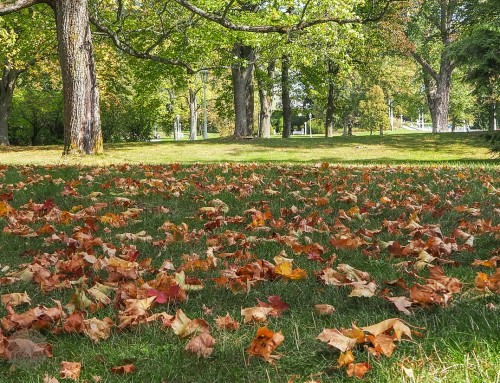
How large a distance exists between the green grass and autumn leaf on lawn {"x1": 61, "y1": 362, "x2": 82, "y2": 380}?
35 mm

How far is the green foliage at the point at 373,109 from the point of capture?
189 ft

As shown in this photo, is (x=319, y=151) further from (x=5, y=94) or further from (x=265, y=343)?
(x=5, y=94)

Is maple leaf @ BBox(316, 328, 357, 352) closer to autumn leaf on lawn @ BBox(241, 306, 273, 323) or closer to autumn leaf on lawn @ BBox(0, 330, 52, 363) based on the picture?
autumn leaf on lawn @ BBox(241, 306, 273, 323)

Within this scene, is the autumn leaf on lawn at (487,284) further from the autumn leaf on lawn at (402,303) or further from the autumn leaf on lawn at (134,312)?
the autumn leaf on lawn at (134,312)

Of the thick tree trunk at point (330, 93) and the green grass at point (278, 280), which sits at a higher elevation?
the thick tree trunk at point (330, 93)

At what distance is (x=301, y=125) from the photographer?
98125 mm

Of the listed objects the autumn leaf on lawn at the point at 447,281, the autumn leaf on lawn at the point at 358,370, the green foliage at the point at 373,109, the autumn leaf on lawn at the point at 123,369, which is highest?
the green foliage at the point at 373,109

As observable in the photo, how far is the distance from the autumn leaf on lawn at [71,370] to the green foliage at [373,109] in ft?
192

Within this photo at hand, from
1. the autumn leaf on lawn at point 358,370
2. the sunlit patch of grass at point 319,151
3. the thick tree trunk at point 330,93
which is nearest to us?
the autumn leaf on lawn at point 358,370

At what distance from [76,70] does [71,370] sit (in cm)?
1006

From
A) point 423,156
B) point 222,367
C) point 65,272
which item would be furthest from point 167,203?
point 423,156

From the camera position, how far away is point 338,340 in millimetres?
1868

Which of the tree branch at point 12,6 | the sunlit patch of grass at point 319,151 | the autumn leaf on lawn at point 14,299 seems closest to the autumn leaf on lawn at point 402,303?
the autumn leaf on lawn at point 14,299

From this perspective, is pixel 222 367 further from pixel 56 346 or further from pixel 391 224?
pixel 391 224
